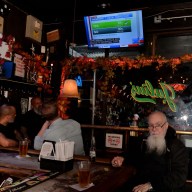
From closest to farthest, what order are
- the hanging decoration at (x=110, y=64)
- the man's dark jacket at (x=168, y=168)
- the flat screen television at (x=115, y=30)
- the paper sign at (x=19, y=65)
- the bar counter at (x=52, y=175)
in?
the bar counter at (x=52, y=175) → the man's dark jacket at (x=168, y=168) → the flat screen television at (x=115, y=30) → the paper sign at (x=19, y=65) → the hanging decoration at (x=110, y=64)

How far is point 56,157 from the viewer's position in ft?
7.61

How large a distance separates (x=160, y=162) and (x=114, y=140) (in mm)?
2987

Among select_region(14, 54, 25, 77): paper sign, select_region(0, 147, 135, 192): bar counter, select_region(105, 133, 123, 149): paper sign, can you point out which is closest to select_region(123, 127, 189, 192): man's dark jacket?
select_region(0, 147, 135, 192): bar counter

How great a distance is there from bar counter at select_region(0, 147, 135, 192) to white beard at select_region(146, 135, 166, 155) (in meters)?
0.40

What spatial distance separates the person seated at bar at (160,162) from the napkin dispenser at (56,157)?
0.55 metres

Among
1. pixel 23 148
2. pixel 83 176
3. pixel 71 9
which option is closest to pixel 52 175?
pixel 83 176

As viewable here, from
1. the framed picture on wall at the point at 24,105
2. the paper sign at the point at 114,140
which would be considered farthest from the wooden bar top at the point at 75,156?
the paper sign at the point at 114,140

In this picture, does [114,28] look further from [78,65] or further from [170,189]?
[170,189]

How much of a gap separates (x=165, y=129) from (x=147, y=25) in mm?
3523

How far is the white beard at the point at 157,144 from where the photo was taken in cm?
287

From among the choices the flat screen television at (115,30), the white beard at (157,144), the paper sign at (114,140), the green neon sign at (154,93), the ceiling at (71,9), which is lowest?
the paper sign at (114,140)

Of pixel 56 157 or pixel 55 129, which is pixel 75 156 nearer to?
pixel 55 129

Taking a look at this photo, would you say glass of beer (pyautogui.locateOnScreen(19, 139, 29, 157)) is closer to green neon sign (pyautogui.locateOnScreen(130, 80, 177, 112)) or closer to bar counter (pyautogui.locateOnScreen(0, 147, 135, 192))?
bar counter (pyautogui.locateOnScreen(0, 147, 135, 192))

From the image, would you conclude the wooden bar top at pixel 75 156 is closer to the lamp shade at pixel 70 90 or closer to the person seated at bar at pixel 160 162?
the person seated at bar at pixel 160 162
